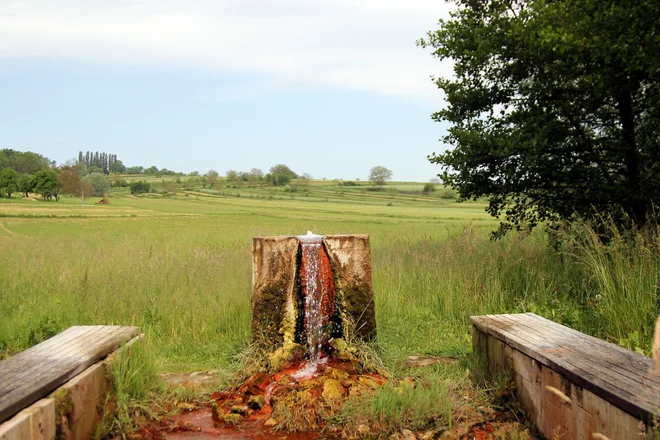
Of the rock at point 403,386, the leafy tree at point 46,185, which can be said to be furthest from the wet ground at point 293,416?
the leafy tree at point 46,185

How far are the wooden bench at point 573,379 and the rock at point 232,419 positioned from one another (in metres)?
2.23

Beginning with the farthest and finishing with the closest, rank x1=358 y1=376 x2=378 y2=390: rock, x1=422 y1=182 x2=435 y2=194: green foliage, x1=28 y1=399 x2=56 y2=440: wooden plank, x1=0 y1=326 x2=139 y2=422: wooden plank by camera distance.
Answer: x1=422 y1=182 x2=435 y2=194: green foliage, x1=358 y1=376 x2=378 y2=390: rock, x1=0 y1=326 x2=139 y2=422: wooden plank, x1=28 y1=399 x2=56 y2=440: wooden plank

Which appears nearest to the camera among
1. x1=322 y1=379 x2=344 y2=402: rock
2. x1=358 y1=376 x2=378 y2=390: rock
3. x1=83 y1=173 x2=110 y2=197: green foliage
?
x1=322 y1=379 x2=344 y2=402: rock

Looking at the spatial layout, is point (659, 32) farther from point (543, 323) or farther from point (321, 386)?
point (321, 386)

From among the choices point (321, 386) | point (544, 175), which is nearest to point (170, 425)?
point (321, 386)

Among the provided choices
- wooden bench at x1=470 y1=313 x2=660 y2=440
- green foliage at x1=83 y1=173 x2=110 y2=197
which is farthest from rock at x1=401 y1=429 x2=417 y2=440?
green foliage at x1=83 y1=173 x2=110 y2=197

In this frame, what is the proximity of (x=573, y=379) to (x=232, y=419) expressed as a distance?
2.54 metres

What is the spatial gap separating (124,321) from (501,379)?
454cm

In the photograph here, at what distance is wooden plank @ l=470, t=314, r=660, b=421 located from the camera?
277cm

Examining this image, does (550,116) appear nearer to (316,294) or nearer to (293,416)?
(316,294)

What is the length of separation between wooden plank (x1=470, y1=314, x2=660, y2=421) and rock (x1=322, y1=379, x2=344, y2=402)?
142cm

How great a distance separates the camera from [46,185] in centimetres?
5469

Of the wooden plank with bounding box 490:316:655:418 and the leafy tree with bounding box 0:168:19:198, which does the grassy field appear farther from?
the leafy tree with bounding box 0:168:19:198

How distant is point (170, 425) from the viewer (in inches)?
158
